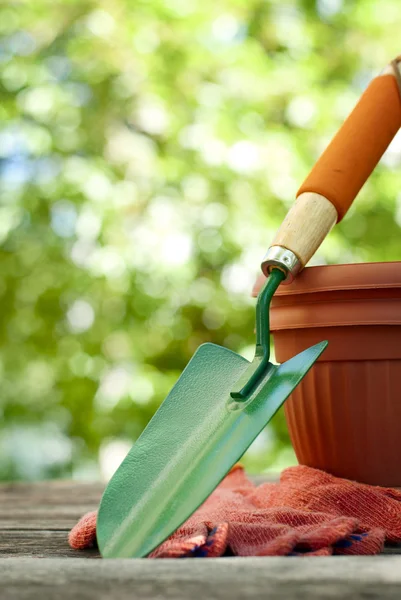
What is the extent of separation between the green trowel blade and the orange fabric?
4 centimetres

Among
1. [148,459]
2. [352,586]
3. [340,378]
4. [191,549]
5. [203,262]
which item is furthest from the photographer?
[203,262]

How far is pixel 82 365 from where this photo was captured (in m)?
2.73

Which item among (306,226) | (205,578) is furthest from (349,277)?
(205,578)

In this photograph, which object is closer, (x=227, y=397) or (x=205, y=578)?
(x=205, y=578)

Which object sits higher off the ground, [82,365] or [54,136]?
[54,136]

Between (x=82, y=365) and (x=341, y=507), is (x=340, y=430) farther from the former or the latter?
(x=82, y=365)

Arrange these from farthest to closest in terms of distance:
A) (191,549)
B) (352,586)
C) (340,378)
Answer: (340,378) < (191,549) < (352,586)

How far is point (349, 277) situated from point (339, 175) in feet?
0.45

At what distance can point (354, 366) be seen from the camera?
92cm

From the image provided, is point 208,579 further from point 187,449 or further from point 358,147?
point 358,147

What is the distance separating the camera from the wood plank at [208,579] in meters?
0.53

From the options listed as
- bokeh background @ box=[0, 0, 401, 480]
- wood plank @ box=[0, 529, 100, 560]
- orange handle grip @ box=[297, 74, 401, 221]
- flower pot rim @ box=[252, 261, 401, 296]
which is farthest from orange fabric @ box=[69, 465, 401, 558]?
bokeh background @ box=[0, 0, 401, 480]

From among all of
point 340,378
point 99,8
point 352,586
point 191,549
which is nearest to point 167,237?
point 99,8

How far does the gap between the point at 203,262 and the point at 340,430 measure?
1.78m
